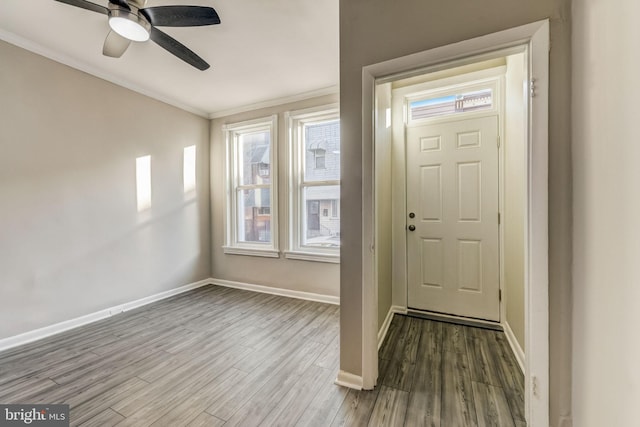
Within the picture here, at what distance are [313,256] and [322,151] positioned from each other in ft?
4.56

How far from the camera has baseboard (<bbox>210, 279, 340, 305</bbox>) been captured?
3.23 m

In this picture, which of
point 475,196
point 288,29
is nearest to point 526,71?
point 475,196

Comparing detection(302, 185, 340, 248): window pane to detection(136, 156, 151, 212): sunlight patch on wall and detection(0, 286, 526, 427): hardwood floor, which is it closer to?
detection(0, 286, 526, 427): hardwood floor

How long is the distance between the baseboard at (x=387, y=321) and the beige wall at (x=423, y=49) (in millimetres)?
634

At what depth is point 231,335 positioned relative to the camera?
2.41 meters

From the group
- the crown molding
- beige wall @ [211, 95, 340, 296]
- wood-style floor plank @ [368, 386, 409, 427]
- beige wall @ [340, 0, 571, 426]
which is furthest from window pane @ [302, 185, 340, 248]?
wood-style floor plank @ [368, 386, 409, 427]

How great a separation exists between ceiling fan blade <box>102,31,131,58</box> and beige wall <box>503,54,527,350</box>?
289cm

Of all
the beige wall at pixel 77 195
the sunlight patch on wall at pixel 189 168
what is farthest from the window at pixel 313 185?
the beige wall at pixel 77 195

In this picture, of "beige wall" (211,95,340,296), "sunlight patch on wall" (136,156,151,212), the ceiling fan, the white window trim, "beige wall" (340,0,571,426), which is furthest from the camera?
the white window trim

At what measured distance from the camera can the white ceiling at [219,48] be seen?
192 cm

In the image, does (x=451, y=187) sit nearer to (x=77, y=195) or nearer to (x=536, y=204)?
(x=536, y=204)

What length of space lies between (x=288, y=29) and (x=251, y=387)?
8.89 feet

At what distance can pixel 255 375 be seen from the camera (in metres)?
1.83

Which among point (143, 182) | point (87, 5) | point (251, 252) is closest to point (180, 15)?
point (87, 5)
